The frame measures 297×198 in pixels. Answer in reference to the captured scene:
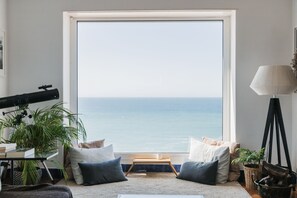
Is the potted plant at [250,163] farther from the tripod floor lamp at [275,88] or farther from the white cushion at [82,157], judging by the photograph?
the white cushion at [82,157]

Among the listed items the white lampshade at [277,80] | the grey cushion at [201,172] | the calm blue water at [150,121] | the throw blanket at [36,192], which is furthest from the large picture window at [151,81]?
the throw blanket at [36,192]

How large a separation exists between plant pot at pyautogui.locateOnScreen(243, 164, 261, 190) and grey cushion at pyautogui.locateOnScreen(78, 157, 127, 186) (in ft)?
4.11

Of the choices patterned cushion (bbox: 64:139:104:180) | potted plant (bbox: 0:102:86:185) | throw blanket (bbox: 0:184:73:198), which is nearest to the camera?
throw blanket (bbox: 0:184:73:198)

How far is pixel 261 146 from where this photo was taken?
4023 mm

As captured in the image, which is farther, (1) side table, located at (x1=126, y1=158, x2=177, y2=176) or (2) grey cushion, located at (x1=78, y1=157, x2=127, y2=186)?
(1) side table, located at (x1=126, y1=158, x2=177, y2=176)

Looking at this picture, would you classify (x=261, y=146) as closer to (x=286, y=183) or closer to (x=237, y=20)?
(x=286, y=183)

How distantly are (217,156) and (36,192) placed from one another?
206cm

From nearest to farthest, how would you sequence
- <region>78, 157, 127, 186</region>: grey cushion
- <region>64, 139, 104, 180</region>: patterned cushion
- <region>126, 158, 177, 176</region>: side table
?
1. <region>78, 157, 127, 186</region>: grey cushion
2. <region>64, 139, 104, 180</region>: patterned cushion
3. <region>126, 158, 177, 176</region>: side table

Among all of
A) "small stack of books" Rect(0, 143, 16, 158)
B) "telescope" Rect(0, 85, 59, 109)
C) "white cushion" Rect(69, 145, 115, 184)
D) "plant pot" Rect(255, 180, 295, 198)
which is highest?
"telescope" Rect(0, 85, 59, 109)

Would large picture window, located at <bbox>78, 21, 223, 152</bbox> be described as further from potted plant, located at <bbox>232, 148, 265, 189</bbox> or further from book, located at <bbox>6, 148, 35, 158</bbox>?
book, located at <bbox>6, 148, 35, 158</bbox>

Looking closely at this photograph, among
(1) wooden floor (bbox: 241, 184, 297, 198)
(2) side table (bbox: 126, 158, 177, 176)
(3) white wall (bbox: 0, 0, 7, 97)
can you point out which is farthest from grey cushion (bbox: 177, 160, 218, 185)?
(3) white wall (bbox: 0, 0, 7, 97)

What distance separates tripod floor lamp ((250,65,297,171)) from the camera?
356 cm

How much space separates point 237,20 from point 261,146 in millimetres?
1390

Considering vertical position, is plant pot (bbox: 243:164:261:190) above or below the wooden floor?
above
